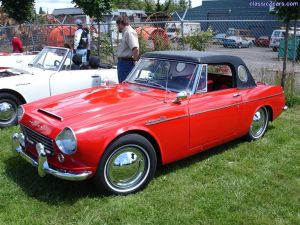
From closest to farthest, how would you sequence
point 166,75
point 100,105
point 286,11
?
point 100,105
point 166,75
point 286,11

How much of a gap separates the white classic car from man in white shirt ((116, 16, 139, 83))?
0.88ft

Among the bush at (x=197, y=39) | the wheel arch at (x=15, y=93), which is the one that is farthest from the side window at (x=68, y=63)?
the bush at (x=197, y=39)

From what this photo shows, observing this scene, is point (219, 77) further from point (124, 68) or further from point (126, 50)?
point (126, 50)

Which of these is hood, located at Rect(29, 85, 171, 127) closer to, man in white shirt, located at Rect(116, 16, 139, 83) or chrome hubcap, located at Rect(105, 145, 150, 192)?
chrome hubcap, located at Rect(105, 145, 150, 192)

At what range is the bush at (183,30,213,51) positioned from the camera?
10.3m

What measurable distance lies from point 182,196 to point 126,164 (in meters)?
0.70

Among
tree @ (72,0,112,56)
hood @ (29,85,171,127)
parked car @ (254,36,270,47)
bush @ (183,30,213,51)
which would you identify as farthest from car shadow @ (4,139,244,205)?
parked car @ (254,36,270,47)

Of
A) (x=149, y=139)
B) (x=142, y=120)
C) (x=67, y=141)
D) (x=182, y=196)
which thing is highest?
(x=142, y=120)

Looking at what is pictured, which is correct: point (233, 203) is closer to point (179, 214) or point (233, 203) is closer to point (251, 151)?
point (179, 214)

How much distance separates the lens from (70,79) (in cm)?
708

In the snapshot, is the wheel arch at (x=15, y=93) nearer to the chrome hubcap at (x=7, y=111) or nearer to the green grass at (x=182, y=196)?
the chrome hubcap at (x=7, y=111)

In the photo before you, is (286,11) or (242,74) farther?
(286,11)

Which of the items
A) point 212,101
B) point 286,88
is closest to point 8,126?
point 212,101

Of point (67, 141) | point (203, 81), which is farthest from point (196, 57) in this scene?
point (67, 141)
